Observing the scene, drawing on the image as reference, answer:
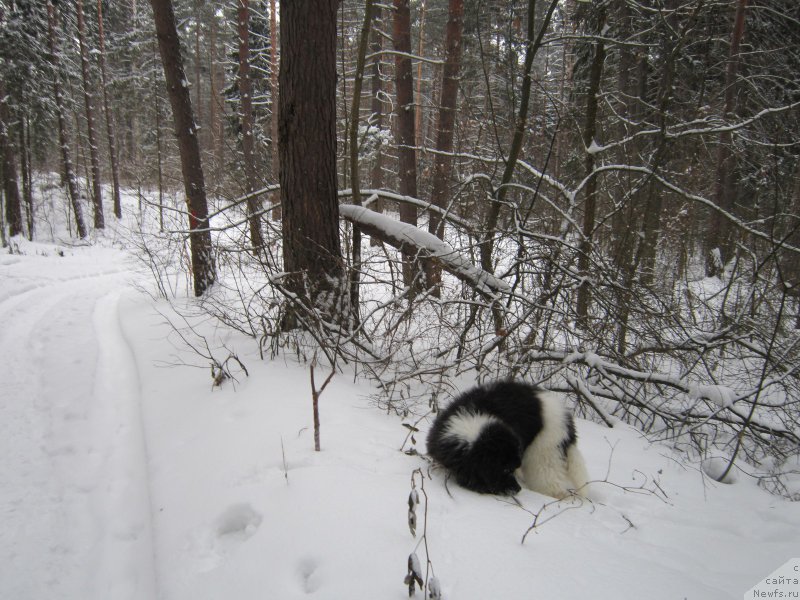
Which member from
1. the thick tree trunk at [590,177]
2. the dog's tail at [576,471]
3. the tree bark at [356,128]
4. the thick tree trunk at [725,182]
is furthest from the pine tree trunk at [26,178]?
the thick tree trunk at [725,182]

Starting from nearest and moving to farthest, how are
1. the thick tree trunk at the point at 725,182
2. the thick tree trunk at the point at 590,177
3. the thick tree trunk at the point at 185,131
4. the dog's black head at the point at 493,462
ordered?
the dog's black head at the point at 493,462, the thick tree trunk at the point at 590,177, the thick tree trunk at the point at 185,131, the thick tree trunk at the point at 725,182

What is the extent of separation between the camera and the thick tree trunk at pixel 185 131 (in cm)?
720

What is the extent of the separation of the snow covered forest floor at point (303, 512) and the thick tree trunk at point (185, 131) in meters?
3.77

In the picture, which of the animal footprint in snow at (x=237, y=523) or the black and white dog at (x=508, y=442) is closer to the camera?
the animal footprint in snow at (x=237, y=523)

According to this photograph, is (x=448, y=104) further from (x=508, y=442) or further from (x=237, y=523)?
(x=237, y=523)

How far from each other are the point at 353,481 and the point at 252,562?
63 centimetres

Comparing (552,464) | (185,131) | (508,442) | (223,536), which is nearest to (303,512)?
(223,536)

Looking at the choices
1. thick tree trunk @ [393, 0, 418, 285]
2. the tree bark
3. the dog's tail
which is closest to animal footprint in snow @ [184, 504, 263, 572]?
the dog's tail

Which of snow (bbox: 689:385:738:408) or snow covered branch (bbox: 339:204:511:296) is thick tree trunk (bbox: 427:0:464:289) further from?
snow (bbox: 689:385:738:408)

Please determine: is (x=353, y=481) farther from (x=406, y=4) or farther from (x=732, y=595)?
(x=406, y=4)

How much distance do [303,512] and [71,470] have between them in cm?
211

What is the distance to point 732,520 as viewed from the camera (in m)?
2.38

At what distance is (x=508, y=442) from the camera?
2.39m

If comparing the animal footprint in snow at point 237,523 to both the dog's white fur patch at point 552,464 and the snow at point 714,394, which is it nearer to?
the dog's white fur patch at point 552,464
